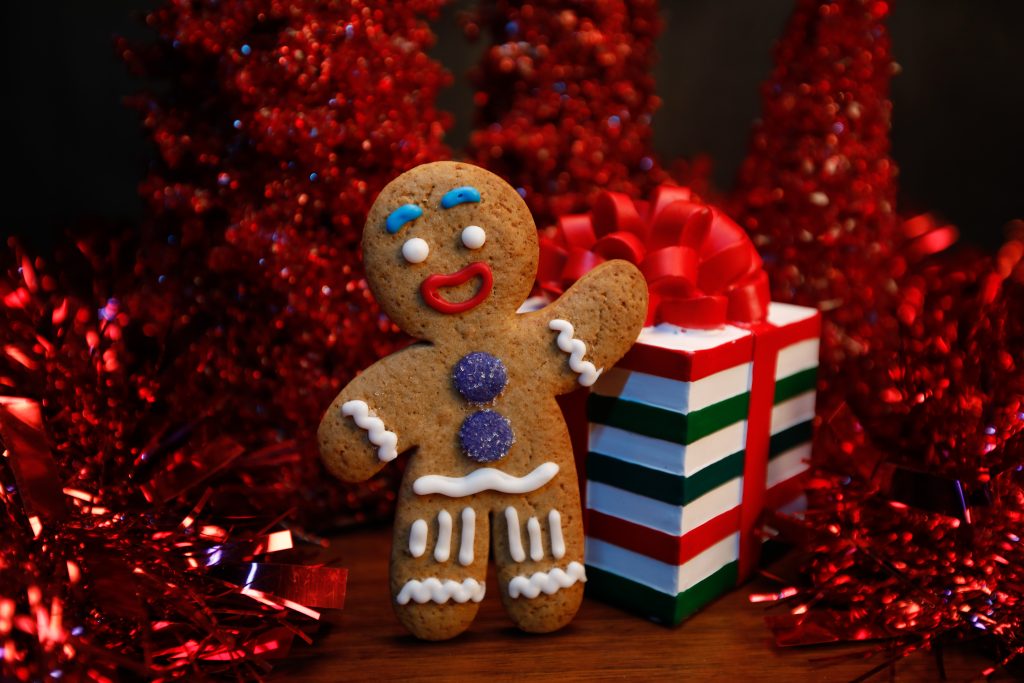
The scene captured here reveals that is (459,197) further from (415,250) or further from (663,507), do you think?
(663,507)

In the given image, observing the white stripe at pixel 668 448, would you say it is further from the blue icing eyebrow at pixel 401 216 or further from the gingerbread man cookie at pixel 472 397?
the blue icing eyebrow at pixel 401 216

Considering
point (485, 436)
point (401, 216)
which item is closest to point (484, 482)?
point (485, 436)

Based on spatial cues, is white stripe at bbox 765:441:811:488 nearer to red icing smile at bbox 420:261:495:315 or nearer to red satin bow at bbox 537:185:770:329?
red satin bow at bbox 537:185:770:329

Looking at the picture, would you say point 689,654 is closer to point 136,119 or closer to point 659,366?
point 659,366

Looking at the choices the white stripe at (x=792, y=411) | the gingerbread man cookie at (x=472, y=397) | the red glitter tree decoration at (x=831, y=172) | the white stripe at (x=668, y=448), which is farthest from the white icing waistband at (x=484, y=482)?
the red glitter tree decoration at (x=831, y=172)

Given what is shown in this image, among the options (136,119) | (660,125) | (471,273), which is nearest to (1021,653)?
(471,273)

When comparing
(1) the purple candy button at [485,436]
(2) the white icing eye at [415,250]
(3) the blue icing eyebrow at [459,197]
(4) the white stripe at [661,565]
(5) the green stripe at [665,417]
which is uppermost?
(3) the blue icing eyebrow at [459,197]
